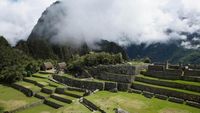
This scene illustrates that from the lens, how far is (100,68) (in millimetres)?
40938

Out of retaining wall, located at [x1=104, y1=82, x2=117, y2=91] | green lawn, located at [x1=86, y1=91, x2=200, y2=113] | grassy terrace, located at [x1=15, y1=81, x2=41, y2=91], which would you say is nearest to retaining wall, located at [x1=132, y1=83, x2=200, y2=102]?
green lawn, located at [x1=86, y1=91, x2=200, y2=113]

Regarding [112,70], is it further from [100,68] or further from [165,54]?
[165,54]

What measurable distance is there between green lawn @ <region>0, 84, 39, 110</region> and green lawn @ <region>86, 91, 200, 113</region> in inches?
349

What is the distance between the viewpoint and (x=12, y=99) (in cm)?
3756

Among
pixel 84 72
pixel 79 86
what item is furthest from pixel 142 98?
pixel 84 72

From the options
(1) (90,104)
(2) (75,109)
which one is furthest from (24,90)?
(2) (75,109)

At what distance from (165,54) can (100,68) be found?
54701 mm

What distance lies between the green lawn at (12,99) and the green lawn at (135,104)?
29.1 feet

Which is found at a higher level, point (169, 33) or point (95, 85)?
point (169, 33)

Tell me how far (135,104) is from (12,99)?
53.8ft

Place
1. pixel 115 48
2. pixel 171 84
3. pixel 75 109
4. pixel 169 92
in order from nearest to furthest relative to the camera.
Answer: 1. pixel 75 109
2. pixel 169 92
3. pixel 171 84
4. pixel 115 48

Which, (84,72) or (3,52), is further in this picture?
(3,52)

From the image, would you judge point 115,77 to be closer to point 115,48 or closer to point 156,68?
point 156,68

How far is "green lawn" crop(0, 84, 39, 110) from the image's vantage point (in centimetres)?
3494
